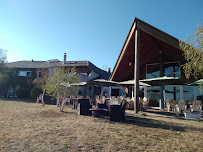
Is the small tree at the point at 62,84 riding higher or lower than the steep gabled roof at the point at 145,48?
lower

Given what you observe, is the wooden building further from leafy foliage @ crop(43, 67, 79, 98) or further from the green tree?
leafy foliage @ crop(43, 67, 79, 98)

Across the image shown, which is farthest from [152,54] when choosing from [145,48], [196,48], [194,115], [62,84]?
[62,84]

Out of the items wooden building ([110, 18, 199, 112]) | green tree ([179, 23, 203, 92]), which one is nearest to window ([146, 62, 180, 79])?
wooden building ([110, 18, 199, 112])

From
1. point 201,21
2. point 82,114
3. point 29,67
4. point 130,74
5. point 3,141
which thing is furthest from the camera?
point 29,67

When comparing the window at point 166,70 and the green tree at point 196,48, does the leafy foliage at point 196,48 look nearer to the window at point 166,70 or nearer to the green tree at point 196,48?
the green tree at point 196,48

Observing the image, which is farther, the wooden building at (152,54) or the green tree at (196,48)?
the wooden building at (152,54)

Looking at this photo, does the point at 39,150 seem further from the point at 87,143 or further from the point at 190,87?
the point at 190,87

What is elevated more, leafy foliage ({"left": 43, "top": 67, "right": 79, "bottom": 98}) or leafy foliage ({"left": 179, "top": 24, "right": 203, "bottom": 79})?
leafy foliage ({"left": 179, "top": 24, "right": 203, "bottom": 79})

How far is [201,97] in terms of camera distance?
42.9ft

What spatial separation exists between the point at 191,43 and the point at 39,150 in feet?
20.5

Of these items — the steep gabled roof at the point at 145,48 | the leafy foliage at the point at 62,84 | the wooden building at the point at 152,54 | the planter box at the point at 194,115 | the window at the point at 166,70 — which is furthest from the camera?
the window at the point at 166,70

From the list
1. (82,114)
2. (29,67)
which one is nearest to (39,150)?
(82,114)

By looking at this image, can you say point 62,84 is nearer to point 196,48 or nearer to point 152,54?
point 196,48

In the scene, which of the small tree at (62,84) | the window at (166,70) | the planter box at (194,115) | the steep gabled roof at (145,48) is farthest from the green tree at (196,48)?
the window at (166,70)
